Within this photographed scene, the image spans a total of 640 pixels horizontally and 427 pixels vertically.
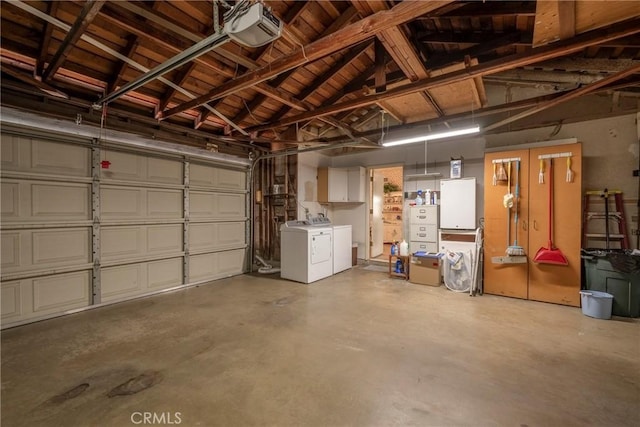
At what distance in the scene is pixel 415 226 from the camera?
17.9 feet

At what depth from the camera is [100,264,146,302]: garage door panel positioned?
152 inches

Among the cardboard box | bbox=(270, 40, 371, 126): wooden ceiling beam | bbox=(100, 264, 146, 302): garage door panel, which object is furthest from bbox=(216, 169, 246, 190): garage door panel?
the cardboard box

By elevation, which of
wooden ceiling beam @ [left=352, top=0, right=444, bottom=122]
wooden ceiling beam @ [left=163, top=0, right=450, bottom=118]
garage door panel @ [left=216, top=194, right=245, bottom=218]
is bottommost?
garage door panel @ [left=216, top=194, right=245, bottom=218]

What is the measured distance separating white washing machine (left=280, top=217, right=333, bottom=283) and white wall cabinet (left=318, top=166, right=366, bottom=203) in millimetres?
1184

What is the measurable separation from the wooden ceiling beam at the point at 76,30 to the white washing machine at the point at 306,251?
12.2ft

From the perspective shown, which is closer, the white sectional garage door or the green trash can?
the white sectional garage door

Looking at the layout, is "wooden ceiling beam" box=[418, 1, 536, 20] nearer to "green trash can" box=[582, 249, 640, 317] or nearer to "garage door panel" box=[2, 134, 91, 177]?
"green trash can" box=[582, 249, 640, 317]

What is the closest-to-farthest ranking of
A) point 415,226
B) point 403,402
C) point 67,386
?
1. point 403,402
2. point 67,386
3. point 415,226

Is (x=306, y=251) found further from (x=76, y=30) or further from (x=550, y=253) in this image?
(x=76, y=30)

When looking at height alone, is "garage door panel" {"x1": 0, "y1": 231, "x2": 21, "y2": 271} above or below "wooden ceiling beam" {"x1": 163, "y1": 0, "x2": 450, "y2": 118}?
below

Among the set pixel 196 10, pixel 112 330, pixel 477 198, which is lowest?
pixel 112 330

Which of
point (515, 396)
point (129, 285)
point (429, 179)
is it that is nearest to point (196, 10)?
point (129, 285)

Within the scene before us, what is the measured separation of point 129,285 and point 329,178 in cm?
441

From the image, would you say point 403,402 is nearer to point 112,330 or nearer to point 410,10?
point 410,10
